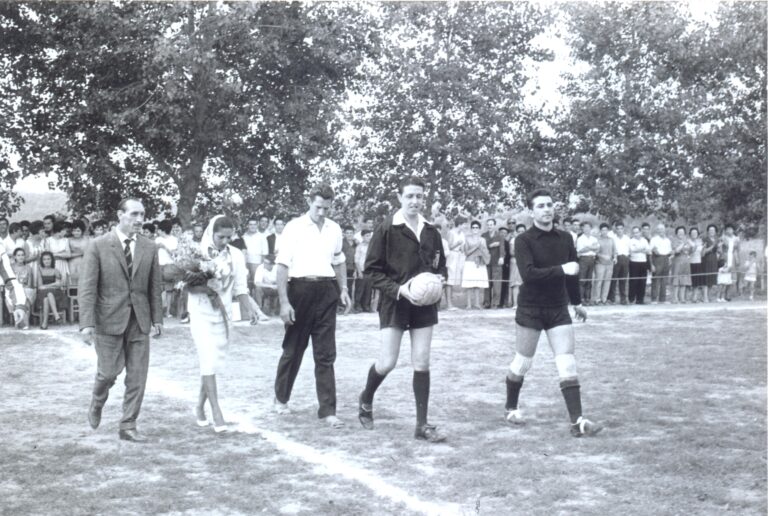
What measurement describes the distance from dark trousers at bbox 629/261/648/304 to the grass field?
368 inches

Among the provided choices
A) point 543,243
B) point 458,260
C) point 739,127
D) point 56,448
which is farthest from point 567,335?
point 739,127

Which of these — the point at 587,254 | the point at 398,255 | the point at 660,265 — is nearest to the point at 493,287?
the point at 587,254

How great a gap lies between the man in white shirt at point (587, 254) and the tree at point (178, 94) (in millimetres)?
6335

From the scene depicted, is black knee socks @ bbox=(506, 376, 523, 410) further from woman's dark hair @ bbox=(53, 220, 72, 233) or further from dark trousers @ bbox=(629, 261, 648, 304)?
dark trousers @ bbox=(629, 261, 648, 304)

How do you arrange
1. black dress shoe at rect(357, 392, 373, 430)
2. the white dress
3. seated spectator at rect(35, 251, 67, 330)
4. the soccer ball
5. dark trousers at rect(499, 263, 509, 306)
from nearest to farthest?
the soccer ball
the white dress
black dress shoe at rect(357, 392, 373, 430)
seated spectator at rect(35, 251, 67, 330)
dark trousers at rect(499, 263, 509, 306)

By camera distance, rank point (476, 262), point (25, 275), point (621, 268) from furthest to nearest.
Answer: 1. point (621, 268)
2. point (476, 262)
3. point (25, 275)

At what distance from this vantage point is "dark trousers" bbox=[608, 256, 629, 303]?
71.2 feet

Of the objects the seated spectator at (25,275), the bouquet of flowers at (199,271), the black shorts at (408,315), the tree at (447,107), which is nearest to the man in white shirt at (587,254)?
the tree at (447,107)

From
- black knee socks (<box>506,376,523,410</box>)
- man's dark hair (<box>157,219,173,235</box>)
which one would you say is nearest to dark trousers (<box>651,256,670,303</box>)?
man's dark hair (<box>157,219,173,235</box>)

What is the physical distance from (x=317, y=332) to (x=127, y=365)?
1.70 metres

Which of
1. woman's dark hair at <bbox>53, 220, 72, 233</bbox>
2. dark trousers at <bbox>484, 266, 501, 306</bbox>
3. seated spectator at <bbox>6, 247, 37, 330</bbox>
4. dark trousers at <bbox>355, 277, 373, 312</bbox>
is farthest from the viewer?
dark trousers at <bbox>484, 266, 501, 306</bbox>

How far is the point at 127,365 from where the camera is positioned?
7617 millimetres

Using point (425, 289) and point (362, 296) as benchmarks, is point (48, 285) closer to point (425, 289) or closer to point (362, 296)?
point (362, 296)

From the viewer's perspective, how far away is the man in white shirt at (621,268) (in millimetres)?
21656
